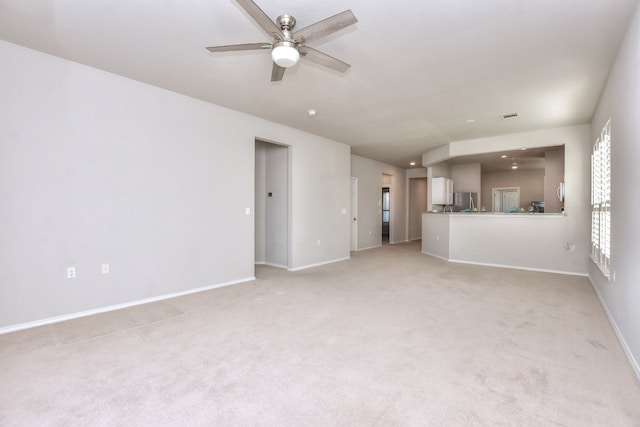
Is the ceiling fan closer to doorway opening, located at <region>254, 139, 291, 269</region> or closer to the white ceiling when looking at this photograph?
the white ceiling

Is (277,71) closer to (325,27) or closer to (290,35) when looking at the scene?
(290,35)

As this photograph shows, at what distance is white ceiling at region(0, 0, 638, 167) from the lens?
2.32 metres

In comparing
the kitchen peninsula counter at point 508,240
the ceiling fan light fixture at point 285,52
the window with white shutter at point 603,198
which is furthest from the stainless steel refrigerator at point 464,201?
the ceiling fan light fixture at point 285,52

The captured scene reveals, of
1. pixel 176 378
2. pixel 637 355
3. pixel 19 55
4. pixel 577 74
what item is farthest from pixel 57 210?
pixel 577 74

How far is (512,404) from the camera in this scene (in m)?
1.82

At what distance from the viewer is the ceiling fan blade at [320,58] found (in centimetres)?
239

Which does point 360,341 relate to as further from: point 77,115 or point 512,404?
point 77,115

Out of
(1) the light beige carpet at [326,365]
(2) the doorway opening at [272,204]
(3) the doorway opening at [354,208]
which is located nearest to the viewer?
(1) the light beige carpet at [326,365]

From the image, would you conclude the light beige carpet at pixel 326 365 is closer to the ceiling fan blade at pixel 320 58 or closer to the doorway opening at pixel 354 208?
the ceiling fan blade at pixel 320 58

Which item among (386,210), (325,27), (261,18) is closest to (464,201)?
(386,210)

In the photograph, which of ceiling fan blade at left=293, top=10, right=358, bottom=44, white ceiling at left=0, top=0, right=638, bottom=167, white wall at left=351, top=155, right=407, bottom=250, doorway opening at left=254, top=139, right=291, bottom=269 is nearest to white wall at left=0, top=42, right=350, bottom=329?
white ceiling at left=0, top=0, right=638, bottom=167

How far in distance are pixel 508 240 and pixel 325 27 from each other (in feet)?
18.7

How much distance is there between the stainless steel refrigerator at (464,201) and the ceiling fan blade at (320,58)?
712 centimetres

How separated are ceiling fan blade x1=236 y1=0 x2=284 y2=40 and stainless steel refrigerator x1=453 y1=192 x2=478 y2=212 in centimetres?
767
